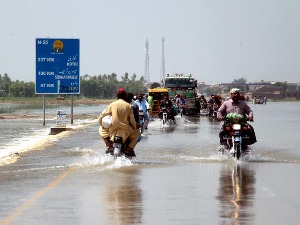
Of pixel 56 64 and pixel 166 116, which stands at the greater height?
pixel 56 64

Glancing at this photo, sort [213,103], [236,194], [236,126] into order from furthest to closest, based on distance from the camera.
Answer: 1. [213,103]
2. [236,126]
3. [236,194]

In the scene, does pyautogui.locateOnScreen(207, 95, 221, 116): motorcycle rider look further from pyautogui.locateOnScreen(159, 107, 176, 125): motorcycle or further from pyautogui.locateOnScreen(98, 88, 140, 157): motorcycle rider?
pyautogui.locateOnScreen(98, 88, 140, 157): motorcycle rider

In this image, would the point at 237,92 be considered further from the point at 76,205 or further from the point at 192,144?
the point at 76,205

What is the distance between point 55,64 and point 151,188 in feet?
104

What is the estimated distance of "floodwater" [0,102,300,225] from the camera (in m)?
11.3

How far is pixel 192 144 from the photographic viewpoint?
2772cm

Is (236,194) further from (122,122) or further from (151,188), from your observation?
(122,122)

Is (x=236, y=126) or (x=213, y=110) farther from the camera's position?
(x=213, y=110)

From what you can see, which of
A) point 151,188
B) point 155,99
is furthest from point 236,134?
point 155,99

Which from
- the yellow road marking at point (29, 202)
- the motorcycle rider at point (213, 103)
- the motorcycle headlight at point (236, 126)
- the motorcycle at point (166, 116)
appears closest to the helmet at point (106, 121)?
the yellow road marking at point (29, 202)

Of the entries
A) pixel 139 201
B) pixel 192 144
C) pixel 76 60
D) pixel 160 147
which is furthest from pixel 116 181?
pixel 76 60

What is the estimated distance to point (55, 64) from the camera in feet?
150

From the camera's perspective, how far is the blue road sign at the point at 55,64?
45594 millimetres

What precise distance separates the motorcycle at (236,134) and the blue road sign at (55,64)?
2504 cm
